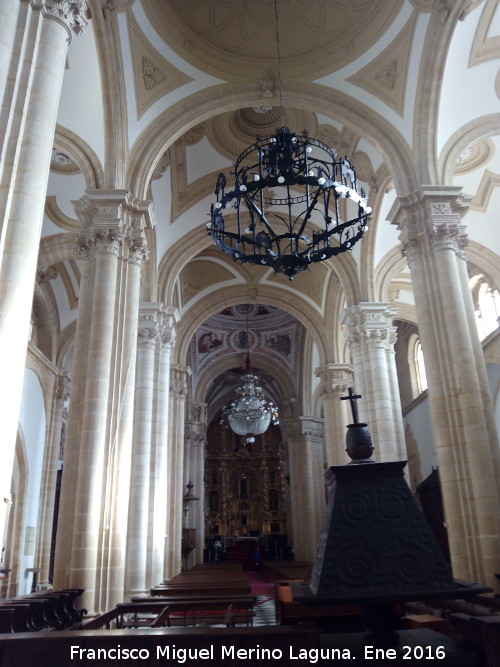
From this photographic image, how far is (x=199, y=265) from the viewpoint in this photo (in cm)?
→ 1744

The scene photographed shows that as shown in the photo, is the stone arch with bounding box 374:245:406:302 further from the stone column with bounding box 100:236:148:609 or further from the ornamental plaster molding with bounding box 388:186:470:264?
the stone column with bounding box 100:236:148:609

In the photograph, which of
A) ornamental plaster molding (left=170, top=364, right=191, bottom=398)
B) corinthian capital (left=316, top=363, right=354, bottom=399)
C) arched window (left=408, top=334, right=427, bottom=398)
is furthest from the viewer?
arched window (left=408, top=334, right=427, bottom=398)

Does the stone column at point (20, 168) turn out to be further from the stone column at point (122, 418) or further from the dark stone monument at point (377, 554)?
the stone column at point (122, 418)

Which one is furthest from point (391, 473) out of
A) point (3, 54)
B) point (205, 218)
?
point (205, 218)

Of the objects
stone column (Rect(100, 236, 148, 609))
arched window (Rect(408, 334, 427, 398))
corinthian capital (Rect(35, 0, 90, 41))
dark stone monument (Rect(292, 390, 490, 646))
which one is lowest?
dark stone monument (Rect(292, 390, 490, 646))

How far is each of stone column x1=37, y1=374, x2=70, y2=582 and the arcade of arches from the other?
3.0 inches

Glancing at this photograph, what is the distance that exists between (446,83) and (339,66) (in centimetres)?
200

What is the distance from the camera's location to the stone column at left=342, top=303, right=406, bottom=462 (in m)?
11.7

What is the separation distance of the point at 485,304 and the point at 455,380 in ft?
27.3

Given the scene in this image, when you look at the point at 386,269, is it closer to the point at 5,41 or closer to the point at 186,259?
the point at 186,259

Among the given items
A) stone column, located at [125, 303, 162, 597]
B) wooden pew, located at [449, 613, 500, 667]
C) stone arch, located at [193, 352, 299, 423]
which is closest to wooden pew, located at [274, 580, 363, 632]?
wooden pew, located at [449, 613, 500, 667]

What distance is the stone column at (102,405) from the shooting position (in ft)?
22.8

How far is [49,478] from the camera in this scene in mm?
16000

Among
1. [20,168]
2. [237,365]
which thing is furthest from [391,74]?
[237,365]
